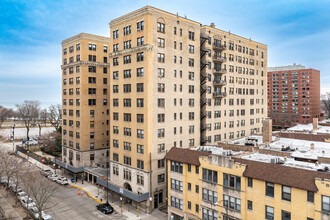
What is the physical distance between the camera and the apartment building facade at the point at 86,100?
215 feet

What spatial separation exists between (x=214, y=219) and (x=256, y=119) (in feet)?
153

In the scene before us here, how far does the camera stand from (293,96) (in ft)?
495

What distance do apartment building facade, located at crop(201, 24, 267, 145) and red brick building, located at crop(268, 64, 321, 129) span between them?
7938cm

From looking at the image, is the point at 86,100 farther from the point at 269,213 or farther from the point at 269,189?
the point at 269,213

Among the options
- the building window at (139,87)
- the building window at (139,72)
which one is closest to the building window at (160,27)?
the building window at (139,72)

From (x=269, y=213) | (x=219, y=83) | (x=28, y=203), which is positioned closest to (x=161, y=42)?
(x=219, y=83)

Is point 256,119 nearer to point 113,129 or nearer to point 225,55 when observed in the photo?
point 225,55

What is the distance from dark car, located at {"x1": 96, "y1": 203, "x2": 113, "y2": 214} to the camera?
45.8 meters

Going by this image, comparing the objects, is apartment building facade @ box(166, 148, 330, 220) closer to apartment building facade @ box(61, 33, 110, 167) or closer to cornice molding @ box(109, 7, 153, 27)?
cornice molding @ box(109, 7, 153, 27)

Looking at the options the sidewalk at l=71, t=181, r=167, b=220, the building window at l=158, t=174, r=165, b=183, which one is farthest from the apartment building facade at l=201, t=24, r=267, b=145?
the sidewalk at l=71, t=181, r=167, b=220

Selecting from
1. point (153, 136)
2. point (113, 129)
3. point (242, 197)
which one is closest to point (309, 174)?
point (242, 197)

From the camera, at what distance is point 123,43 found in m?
52.1

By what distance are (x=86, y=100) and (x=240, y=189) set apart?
47.1m

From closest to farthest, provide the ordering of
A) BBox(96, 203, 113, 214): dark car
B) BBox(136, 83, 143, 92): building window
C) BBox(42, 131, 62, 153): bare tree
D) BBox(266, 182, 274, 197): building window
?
BBox(266, 182, 274, 197): building window
BBox(96, 203, 113, 214): dark car
BBox(136, 83, 143, 92): building window
BBox(42, 131, 62, 153): bare tree
